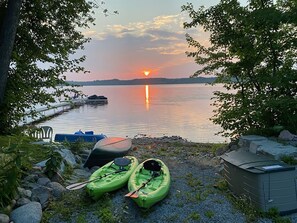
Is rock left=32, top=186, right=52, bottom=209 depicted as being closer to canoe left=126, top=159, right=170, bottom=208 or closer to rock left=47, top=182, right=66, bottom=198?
rock left=47, top=182, right=66, bottom=198

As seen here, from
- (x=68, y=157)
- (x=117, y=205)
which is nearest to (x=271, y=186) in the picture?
(x=117, y=205)

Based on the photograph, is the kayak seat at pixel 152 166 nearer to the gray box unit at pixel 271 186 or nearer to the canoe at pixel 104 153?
the canoe at pixel 104 153

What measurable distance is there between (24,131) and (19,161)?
2915 millimetres

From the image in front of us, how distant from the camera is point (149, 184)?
5.23 meters

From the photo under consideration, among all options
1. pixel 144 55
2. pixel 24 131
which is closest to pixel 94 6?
pixel 24 131

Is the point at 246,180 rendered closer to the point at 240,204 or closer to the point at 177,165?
the point at 240,204

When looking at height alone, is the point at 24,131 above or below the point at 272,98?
below

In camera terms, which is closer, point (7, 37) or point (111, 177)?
point (111, 177)

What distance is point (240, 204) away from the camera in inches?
187

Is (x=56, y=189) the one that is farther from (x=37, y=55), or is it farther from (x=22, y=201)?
(x=37, y=55)

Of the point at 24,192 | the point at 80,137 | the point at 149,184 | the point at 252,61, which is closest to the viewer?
the point at 24,192

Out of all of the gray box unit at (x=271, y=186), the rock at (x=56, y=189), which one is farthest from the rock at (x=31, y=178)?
the gray box unit at (x=271, y=186)

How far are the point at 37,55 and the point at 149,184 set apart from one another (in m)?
4.60

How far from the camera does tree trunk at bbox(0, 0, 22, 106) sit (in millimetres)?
6441
